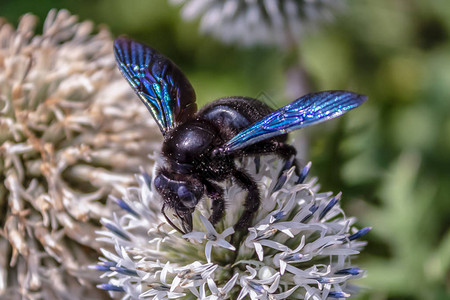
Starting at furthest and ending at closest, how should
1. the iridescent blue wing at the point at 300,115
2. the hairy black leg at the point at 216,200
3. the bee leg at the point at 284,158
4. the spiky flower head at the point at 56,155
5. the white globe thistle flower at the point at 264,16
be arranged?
the white globe thistle flower at the point at 264,16 < the spiky flower head at the point at 56,155 < the bee leg at the point at 284,158 < the hairy black leg at the point at 216,200 < the iridescent blue wing at the point at 300,115

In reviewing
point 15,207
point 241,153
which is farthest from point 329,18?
point 15,207

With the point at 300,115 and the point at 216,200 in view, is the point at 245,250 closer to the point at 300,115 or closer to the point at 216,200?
the point at 216,200

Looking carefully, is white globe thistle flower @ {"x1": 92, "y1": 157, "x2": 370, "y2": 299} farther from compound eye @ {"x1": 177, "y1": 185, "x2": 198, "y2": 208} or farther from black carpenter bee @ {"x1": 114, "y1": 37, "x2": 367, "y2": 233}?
compound eye @ {"x1": 177, "y1": 185, "x2": 198, "y2": 208}

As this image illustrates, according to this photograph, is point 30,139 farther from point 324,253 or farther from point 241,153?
point 324,253

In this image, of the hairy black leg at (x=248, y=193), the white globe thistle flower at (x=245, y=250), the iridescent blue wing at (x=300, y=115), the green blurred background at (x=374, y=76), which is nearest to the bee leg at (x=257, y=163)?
the white globe thistle flower at (x=245, y=250)

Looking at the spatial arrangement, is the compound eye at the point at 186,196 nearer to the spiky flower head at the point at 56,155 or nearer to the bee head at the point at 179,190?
the bee head at the point at 179,190

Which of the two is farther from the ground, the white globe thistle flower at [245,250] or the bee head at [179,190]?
the bee head at [179,190]

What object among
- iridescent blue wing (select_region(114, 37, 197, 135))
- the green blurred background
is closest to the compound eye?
iridescent blue wing (select_region(114, 37, 197, 135))

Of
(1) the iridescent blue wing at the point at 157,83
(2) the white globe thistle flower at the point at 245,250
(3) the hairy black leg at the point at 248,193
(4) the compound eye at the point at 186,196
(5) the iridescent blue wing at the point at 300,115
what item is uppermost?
(1) the iridescent blue wing at the point at 157,83
